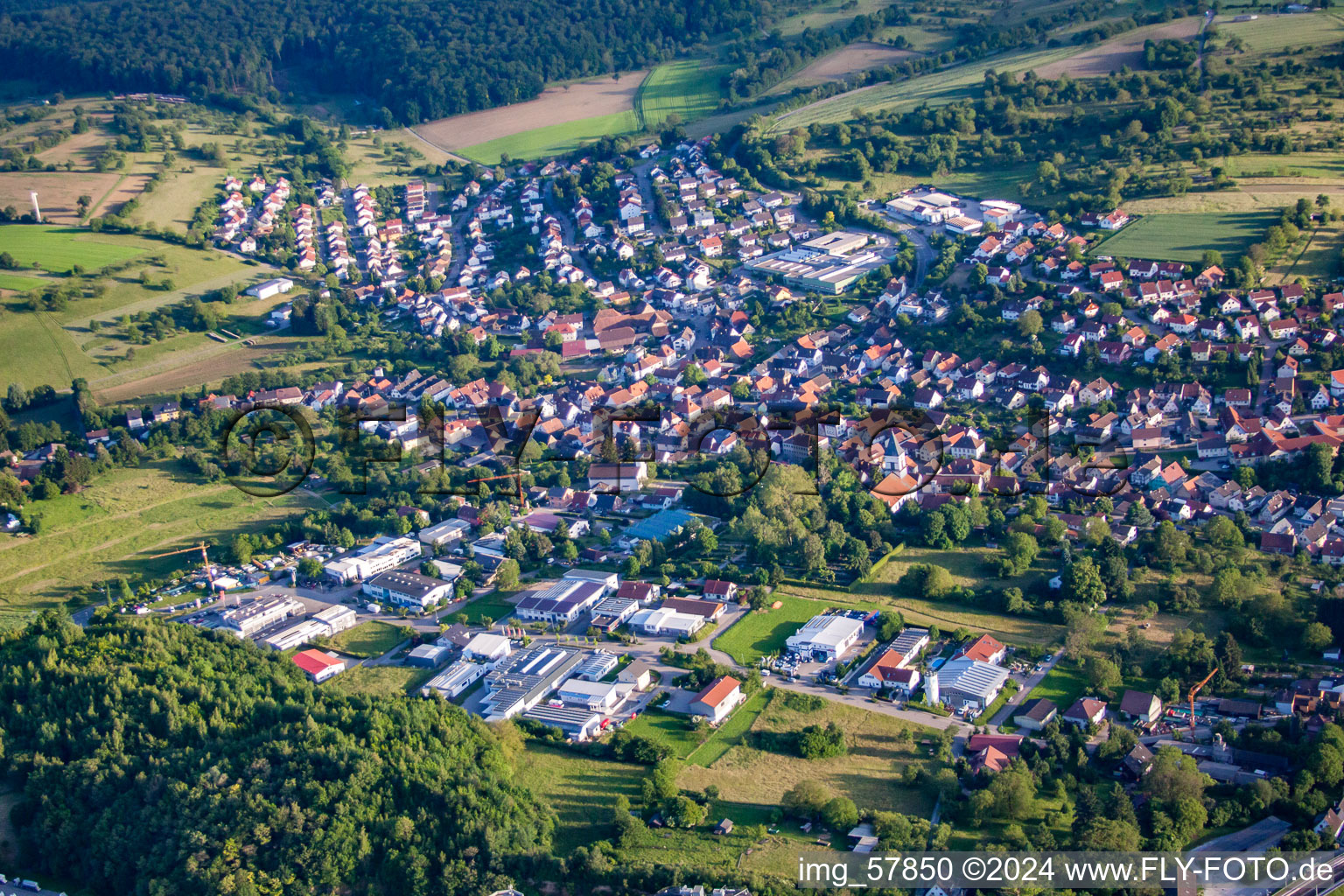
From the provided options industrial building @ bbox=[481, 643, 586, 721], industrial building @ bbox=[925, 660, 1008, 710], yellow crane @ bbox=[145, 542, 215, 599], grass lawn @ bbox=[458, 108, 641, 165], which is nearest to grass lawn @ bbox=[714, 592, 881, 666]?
industrial building @ bbox=[481, 643, 586, 721]

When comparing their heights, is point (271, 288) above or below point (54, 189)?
below

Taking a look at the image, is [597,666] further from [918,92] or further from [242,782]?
[918,92]

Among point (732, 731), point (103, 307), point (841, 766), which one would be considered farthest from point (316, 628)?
point (103, 307)

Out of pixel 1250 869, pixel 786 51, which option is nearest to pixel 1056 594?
pixel 1250 869

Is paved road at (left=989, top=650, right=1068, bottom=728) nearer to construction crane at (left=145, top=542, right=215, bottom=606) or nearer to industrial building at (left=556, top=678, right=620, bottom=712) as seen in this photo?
industrial building at (left=556, top=678, right=620, bottom=712)

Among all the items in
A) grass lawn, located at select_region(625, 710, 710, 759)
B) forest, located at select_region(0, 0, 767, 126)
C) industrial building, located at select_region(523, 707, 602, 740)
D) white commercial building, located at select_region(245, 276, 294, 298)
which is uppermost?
forest, located at select_region(0, 0, 767, 126)

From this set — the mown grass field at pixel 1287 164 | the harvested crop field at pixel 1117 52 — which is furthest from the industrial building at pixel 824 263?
the harvested crop field at pixel 1117 52

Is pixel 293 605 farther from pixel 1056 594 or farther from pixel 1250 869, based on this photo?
pixel 1250 869
